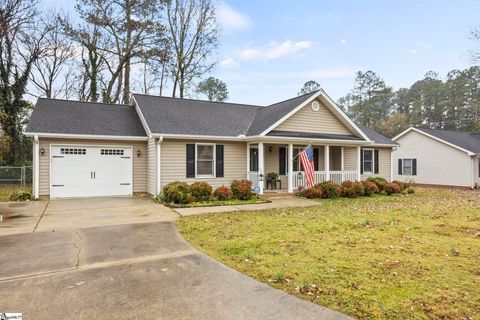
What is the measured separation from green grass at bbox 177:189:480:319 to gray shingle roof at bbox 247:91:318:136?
559 cm

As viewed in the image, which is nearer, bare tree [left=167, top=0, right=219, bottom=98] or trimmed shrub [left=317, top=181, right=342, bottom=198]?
trimmed shrub [left=317, top=181, right=342, bottom=198]

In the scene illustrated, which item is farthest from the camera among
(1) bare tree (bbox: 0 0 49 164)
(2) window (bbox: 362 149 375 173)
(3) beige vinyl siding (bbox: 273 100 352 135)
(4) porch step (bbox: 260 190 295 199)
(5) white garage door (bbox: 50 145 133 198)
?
(2) window (bbox: 362 149 375 173)

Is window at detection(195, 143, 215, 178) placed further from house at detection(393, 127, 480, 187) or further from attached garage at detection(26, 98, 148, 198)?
house at detection(393, 127, 480, 187)

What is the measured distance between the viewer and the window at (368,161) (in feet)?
59.8

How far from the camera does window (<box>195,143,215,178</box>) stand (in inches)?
519

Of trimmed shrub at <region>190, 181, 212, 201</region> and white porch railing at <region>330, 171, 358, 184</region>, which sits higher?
white porch railing at <region>330, 171, 358, 184</region>

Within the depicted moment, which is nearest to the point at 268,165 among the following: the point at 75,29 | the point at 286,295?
the point at 286,295

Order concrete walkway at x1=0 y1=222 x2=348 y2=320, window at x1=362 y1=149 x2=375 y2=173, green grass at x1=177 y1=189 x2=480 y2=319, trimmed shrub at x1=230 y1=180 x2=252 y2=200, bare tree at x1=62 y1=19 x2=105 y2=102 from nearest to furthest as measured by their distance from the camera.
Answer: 1. concrete walkway at x1=0 y1=222 x2=348 y2=320
2. green grass at x1=177 y1=189 x2=480 y2=319
3. trimmed shrub at x1=230 y1=180 x2=252 y2=200
4. window at x1=362 y1=149 x2=375 y2=173
5. bare tree at x1=62 y1=19 x2=105 y2=102

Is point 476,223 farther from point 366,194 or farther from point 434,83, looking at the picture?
point 434,83

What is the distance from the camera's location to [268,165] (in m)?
15.1

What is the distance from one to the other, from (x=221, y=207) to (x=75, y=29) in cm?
1892

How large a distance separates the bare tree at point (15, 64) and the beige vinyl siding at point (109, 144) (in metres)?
6.97

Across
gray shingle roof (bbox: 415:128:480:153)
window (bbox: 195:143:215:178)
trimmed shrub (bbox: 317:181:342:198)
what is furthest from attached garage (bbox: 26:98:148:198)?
gray shingle roof (bbox: 415:128:480:153)

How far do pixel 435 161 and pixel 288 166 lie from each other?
13198 mm
